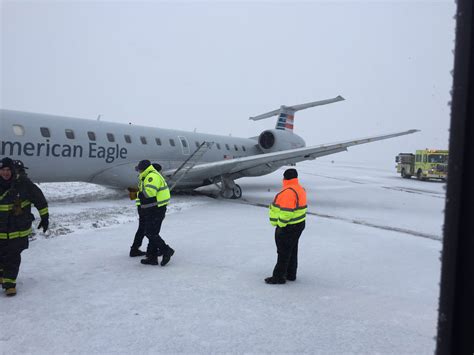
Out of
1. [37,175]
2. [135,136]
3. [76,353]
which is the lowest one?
[76,353]

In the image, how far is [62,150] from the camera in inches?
428

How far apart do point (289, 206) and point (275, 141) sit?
48.7 feet

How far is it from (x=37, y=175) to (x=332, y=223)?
8354 millimetres

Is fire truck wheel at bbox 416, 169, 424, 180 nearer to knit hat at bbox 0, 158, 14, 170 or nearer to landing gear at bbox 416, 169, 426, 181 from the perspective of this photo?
landing gear at bbox 416, 169, 426, 181

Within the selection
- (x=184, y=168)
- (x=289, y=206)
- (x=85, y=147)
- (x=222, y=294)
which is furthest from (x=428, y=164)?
(x=222, y=294)

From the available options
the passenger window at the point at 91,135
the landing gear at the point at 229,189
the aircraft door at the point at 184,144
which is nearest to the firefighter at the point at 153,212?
the passenger window at the point at 91,135

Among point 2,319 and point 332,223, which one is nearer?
point 2,319

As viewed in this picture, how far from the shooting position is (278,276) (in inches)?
190

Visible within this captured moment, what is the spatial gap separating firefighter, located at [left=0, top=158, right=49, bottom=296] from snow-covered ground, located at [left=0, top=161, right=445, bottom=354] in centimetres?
31

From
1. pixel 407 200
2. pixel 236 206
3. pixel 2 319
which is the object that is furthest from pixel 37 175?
pixel 407 200

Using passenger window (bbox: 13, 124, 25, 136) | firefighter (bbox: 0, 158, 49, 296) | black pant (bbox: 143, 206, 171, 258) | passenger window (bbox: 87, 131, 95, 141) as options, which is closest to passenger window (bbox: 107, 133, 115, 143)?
passenger window (bbox: 87, 131, 95, 141)

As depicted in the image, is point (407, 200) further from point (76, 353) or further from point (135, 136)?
point (76, 353)

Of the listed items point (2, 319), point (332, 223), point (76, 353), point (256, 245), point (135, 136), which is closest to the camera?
point (76, 353)

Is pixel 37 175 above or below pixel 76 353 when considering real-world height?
above
